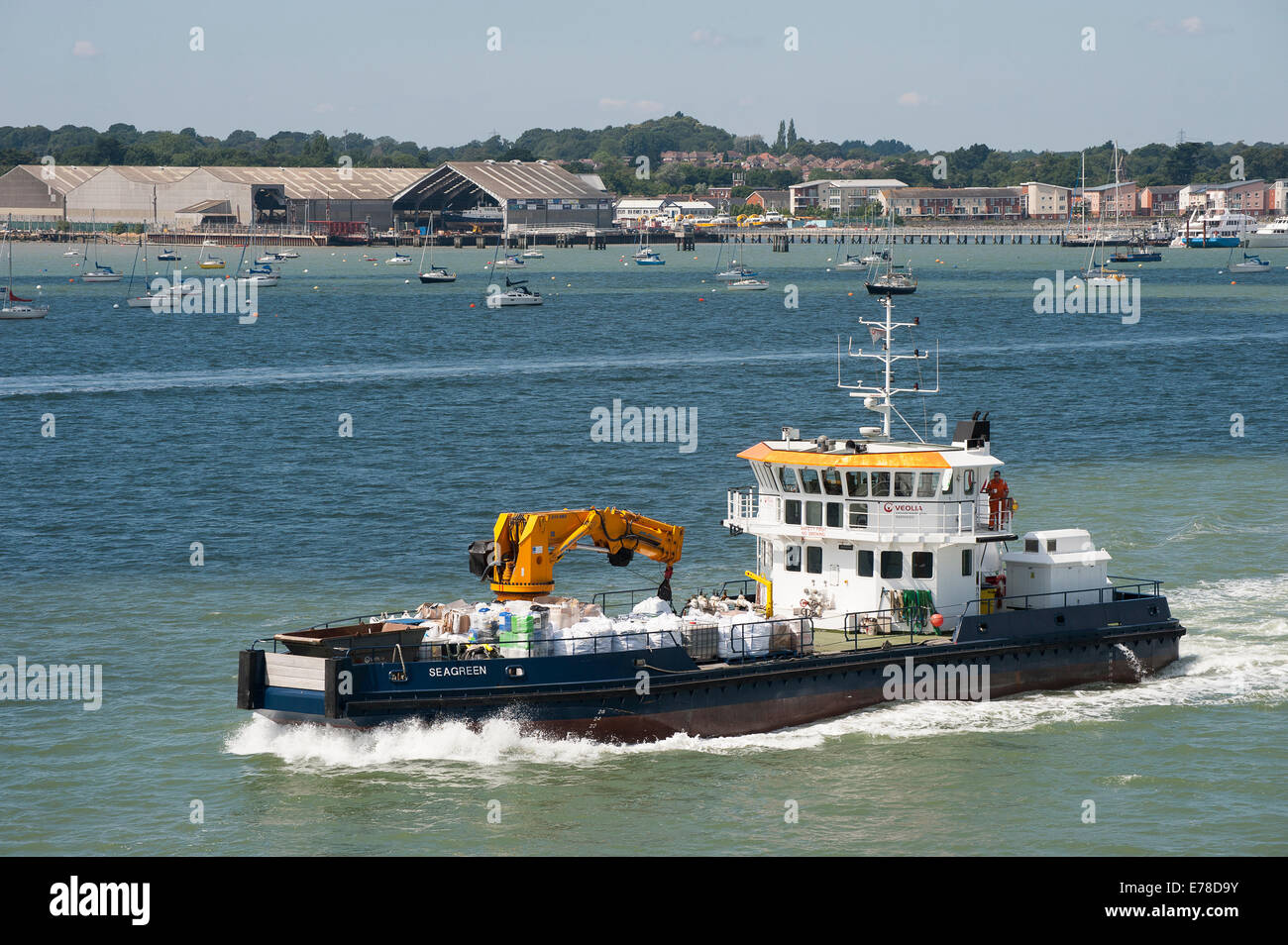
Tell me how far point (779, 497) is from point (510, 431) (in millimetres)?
40395

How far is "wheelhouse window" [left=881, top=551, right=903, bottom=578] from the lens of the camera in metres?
33.2

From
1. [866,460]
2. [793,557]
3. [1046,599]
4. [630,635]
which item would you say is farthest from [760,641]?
[1046,599]

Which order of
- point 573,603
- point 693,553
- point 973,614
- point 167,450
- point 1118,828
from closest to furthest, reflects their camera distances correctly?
point 1118,828, point 573,603, point 973,614, point 693,553, point 167,450

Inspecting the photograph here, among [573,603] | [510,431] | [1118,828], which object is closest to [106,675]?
[573,603]

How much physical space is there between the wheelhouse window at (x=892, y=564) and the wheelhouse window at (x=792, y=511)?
1.93 metres

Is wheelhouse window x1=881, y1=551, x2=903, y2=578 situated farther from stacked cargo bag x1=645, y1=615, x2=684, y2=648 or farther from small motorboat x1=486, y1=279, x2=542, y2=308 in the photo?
small motorboat x1=486, y1=279, x2=542, y2=308

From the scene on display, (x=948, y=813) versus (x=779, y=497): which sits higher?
(x=779, y=497)

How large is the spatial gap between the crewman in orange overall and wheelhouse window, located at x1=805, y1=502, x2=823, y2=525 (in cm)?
366

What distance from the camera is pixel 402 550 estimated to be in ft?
155

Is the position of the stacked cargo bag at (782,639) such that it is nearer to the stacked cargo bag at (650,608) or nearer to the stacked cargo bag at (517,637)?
the stacked cargo bag at (650,608)

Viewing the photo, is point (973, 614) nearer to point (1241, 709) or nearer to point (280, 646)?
point (1241, 709)

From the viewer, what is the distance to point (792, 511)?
33656mm

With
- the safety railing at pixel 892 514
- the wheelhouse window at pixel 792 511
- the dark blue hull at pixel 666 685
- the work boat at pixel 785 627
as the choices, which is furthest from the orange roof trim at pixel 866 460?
the dark blue hull at pixel 666 685
